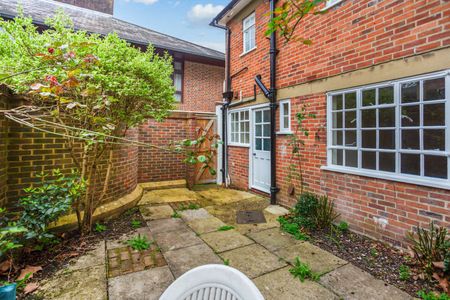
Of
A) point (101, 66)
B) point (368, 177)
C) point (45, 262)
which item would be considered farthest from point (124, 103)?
point (368, 177)

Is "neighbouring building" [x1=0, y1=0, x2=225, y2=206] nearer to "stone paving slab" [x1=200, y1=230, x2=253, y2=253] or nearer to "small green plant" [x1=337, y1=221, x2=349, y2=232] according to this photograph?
"stone paving slab" [x1=200, y1=230, x2=253, y2=253]

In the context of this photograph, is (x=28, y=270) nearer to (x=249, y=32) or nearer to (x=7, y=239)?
(x=7, y=239)

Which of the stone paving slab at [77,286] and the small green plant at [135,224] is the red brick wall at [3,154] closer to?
the stone paving slab at [77,286]

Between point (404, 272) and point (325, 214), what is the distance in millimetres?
1357

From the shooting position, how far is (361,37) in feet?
11.7

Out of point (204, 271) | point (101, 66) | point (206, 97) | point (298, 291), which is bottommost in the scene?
point (298, 291)

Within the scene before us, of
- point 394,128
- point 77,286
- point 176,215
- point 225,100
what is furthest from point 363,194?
point 225,100

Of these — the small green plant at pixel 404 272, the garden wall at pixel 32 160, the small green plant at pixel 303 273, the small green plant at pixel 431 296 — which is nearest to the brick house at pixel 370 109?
the small green plant at pixel 404 272

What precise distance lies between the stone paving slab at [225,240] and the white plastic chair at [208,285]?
1.99 metres

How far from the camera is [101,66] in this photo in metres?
3.15

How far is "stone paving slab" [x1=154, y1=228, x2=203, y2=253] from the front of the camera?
10.7 feet

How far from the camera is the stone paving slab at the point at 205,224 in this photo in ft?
12.8

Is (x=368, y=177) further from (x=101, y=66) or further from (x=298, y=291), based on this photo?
(x=101, y=66)

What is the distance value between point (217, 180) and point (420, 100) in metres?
5.73
